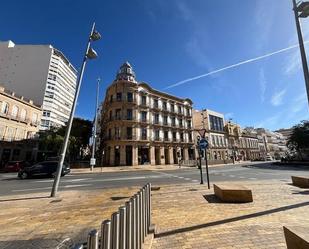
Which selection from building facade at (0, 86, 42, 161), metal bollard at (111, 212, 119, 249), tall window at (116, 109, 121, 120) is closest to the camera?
metal bollard at (111, 212, 119, 249)

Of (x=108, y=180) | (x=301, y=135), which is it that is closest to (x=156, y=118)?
(x=108, y=180)

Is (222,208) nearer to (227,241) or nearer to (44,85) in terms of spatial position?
(227,241)

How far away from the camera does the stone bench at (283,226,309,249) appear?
7.24ft

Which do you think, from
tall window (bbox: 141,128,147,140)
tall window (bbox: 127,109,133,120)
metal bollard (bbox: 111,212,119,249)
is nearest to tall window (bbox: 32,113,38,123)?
tall window (bbox: 127,109,133,120)

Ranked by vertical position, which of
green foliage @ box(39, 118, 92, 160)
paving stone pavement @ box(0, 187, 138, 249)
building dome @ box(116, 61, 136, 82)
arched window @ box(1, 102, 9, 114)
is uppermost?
building dome @ box(116, 61, 136, 82)

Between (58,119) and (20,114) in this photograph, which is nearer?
(20,114)

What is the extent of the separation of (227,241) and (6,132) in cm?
4025

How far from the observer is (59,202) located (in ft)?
24.8

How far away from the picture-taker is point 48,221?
5.20 meters

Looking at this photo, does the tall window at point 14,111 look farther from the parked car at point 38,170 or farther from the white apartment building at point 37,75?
the parked car at point 38,170

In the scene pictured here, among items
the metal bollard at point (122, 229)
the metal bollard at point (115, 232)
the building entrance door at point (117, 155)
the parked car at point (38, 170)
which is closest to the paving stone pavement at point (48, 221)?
the metal bollard at point (122, 229)

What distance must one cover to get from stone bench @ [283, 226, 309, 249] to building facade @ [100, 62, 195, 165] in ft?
115

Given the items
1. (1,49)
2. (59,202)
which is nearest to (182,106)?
(59,202)

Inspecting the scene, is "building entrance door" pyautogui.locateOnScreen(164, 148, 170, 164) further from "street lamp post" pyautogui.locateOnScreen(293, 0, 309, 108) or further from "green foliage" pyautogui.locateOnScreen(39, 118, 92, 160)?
"street lamp post" pyautogui.locateOnScreen(293, 0, 309, 108)
